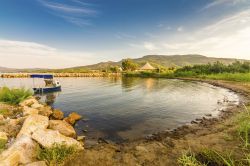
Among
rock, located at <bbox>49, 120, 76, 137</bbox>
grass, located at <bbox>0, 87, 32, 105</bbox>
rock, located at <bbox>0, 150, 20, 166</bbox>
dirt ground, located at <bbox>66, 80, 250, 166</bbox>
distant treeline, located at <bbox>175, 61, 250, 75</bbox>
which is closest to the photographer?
rock, located at <bbox>0, 150, 20, 166</bbox>

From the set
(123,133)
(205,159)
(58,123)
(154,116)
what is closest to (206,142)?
(205,159)

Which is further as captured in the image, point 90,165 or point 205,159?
point 90,165

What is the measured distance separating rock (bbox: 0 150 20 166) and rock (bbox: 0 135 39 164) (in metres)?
0.08

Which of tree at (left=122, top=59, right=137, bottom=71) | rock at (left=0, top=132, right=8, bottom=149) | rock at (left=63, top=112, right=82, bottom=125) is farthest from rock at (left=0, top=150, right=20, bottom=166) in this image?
tree at (left=122, top=59, right=137, bottom=71)

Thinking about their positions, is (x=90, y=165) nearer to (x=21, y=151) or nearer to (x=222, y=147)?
(x=21, y=151)

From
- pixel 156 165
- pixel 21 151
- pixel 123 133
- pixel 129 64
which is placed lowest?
pixel 123 133

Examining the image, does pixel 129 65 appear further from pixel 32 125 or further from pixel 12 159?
pixel 12 159

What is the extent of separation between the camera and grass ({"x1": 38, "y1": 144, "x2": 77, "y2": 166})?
7.13 meters

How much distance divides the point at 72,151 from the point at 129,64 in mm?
114001

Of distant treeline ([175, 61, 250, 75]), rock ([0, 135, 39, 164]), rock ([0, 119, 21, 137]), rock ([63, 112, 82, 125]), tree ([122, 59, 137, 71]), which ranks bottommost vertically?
rock ([63, 112, 82, 125])

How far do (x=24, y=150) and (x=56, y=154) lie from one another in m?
1.48

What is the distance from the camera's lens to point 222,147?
783cm

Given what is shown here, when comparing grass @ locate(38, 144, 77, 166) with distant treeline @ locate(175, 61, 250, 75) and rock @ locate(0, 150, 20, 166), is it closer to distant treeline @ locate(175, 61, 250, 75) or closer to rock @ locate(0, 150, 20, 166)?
rock @ locate(0, 150, 20, 166)

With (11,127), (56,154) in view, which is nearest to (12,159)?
(56,154)
